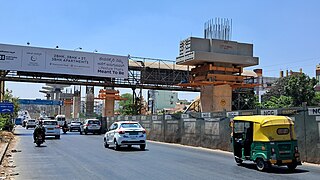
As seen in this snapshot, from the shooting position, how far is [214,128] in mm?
22453

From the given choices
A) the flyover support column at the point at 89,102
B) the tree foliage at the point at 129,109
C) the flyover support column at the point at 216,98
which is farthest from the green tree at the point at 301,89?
the flyover support column at the point at 89,102

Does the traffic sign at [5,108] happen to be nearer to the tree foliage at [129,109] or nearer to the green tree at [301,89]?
the tree foliage at [129,109]

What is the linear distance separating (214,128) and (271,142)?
9.91m

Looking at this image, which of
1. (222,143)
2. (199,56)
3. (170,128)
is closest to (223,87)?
(199,56)

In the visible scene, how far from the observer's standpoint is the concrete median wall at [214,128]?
50.6 ft

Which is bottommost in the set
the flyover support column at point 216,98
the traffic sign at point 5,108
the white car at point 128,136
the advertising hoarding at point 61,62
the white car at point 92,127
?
the white car at point 92,127

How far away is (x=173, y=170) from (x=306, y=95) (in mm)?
49335

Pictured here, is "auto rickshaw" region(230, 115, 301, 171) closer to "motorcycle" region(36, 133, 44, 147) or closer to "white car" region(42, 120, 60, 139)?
"motorcycle" region(36, 133, 44, 147)

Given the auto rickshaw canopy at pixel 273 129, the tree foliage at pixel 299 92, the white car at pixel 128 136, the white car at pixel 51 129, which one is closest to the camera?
the auto rickshaw canopy at pixel 273 129

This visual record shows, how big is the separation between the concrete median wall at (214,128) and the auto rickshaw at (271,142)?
9.61 feet

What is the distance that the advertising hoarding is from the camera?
1676 inches

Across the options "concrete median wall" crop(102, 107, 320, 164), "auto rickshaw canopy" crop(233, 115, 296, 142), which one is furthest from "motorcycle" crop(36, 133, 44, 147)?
"auto rickshaw canopy" crop(233, 115, 296, 142)

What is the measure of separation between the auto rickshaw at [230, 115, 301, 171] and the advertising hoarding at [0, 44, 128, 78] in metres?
35.1

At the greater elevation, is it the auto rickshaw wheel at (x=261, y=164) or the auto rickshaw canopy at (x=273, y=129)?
the auto rickshaw canopy at (x=273, y=129)
